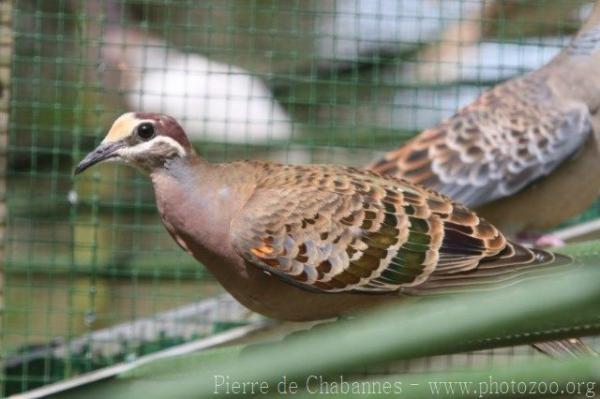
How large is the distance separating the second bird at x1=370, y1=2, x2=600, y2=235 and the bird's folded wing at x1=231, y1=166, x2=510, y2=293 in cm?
117

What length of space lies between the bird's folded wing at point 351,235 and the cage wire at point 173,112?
1.72m

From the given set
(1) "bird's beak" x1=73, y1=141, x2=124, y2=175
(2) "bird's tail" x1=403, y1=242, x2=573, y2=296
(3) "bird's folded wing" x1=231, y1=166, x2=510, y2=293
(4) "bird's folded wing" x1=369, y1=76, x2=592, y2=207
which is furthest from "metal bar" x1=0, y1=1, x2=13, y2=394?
(2) "bird's tail" x1=403, y1=242, x2=573, y2=296

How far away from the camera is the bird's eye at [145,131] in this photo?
302 cm

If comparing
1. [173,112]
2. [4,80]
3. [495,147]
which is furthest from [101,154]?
[173,112]

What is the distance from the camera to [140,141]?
9.93 feet

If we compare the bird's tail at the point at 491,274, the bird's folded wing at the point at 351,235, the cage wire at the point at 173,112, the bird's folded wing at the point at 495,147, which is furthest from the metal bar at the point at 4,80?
the bird's tail at the point at 491,274

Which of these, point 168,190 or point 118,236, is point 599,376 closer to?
point 168,190

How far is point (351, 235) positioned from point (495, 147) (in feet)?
5.00

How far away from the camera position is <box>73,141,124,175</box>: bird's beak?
2.98 m

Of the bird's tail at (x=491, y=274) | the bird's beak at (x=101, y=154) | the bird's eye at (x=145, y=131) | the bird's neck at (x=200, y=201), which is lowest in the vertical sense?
the bird's tail at (x=491, y=274)

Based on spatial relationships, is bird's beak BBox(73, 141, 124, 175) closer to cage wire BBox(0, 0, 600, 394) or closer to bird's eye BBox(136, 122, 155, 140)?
bird's eye BBox(136, 122, 155, 140)

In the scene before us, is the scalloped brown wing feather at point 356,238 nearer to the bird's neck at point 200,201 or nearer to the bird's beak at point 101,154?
the bird's neck at point 200,201

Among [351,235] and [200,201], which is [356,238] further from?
[200,201]

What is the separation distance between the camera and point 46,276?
5227mm
